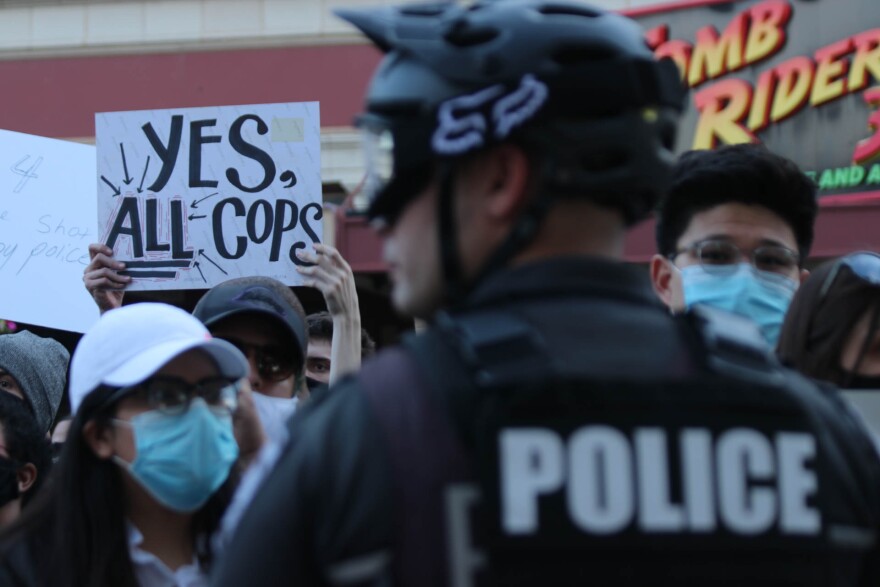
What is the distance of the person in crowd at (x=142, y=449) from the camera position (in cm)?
268

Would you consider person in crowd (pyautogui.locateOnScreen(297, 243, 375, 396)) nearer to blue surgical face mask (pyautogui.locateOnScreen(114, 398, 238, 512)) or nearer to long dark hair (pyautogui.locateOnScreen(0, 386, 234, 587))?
blue surgical face mask (pyautogui.locateOnScreen(114, 398, 238, 512))

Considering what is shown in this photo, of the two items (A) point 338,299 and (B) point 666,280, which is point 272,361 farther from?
(B) point 666,280

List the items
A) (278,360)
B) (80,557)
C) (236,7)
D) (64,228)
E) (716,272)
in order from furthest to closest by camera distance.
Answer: (236,7) → (64,228) → (278,360) → (716,272) → (80,557)

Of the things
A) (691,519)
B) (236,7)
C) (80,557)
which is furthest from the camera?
(236,7)

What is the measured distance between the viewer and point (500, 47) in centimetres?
153

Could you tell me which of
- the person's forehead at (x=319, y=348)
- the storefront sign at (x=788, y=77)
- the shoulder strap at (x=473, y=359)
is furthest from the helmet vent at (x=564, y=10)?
the storefront sign at (x=788, y=77)

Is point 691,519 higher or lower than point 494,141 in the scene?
lower

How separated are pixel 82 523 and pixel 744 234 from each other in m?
1.76

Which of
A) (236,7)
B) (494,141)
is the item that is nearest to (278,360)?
(494,141)

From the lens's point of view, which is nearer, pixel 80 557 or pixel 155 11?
pixel 80 557

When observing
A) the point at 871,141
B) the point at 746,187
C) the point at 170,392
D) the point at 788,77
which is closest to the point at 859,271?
the point at 746,187

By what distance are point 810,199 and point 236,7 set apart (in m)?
12.0

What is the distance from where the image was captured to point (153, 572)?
2.74 meters

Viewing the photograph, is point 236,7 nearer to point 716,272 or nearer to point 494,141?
point 716,272
